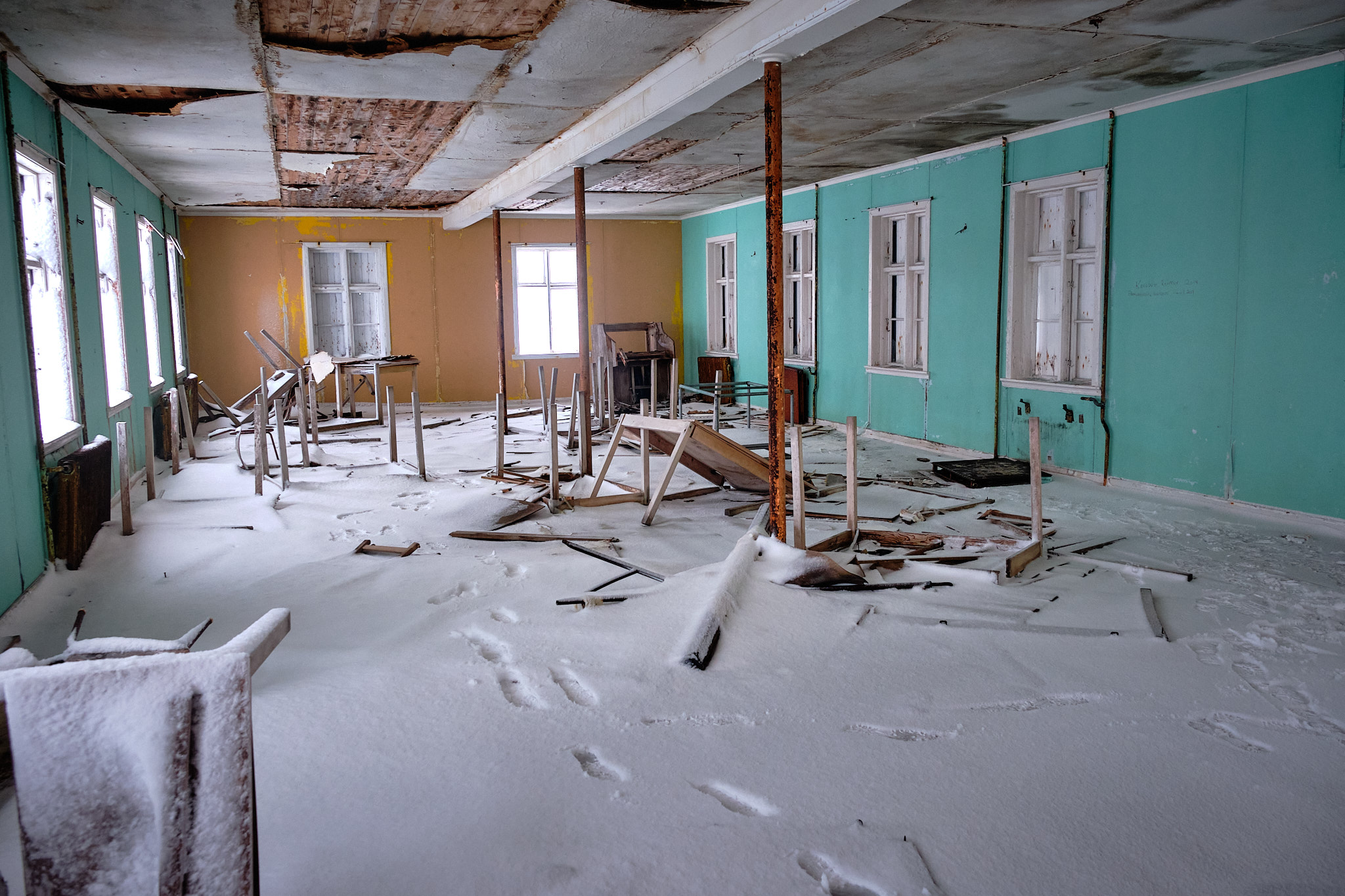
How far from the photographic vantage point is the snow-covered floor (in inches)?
96.6

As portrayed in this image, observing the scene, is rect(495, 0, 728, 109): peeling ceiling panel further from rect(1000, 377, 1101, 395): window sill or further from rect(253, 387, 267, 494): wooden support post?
rect(1000, 377, 1101, 395): window sill

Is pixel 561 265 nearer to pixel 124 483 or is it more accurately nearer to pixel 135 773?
pixel 124 483

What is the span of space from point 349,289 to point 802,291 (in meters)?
7.19

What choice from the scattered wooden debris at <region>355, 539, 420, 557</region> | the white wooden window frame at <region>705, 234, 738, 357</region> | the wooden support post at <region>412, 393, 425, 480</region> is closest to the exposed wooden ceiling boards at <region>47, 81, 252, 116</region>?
the wooden support post at <region>412, 393, 425, 480</region>

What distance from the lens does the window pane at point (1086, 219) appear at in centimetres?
779

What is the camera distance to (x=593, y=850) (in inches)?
97.7

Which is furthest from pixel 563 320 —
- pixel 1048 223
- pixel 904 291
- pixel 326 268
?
pixel 1048 223

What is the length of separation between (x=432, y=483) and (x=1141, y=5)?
20.1ft

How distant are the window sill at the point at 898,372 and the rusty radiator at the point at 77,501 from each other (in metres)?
7.62

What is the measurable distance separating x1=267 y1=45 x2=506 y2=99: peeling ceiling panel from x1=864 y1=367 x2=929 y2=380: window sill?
5627mm

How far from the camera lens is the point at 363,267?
47.8 feet

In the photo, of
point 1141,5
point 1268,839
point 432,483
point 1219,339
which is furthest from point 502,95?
point 1268,839

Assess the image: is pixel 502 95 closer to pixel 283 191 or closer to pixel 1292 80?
pixel 1292 80

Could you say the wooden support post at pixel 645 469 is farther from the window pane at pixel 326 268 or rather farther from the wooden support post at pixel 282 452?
the window pane at pixel 326 268
